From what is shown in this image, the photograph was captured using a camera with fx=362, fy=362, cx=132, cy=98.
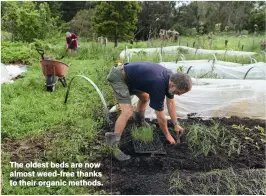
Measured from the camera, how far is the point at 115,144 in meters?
3.71

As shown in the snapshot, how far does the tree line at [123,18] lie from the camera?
11867 mm

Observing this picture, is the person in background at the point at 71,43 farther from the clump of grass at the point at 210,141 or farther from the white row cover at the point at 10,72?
the clump of grass at the point at 210,141

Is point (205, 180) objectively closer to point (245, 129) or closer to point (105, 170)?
point (105, 170)

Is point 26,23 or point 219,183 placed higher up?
point 26,23

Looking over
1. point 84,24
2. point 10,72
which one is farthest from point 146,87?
point 84,24

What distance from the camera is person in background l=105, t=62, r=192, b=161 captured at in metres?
3.49

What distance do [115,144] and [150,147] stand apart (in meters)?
0.40

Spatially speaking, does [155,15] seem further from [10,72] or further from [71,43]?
[10,72]

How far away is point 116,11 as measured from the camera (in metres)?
13.6

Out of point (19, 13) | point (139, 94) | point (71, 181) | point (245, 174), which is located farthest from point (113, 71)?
point (19, 13)

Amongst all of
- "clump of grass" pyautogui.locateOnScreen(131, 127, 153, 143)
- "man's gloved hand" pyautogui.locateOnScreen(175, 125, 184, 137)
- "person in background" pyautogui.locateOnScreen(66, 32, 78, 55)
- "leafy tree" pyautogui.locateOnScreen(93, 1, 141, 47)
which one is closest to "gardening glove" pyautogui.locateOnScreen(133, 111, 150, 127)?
"clump of grass" pyautogui.locateOnScreen(131, 127, 153, 143)

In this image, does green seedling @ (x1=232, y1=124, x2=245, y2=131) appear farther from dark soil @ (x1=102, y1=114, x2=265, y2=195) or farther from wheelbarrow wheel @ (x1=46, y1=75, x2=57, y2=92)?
wheelbarrow wheel @ (x1=46, y1=75, x2=57, y2=92)

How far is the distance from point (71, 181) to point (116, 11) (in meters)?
11.2

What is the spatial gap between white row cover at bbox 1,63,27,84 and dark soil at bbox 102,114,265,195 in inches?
137
